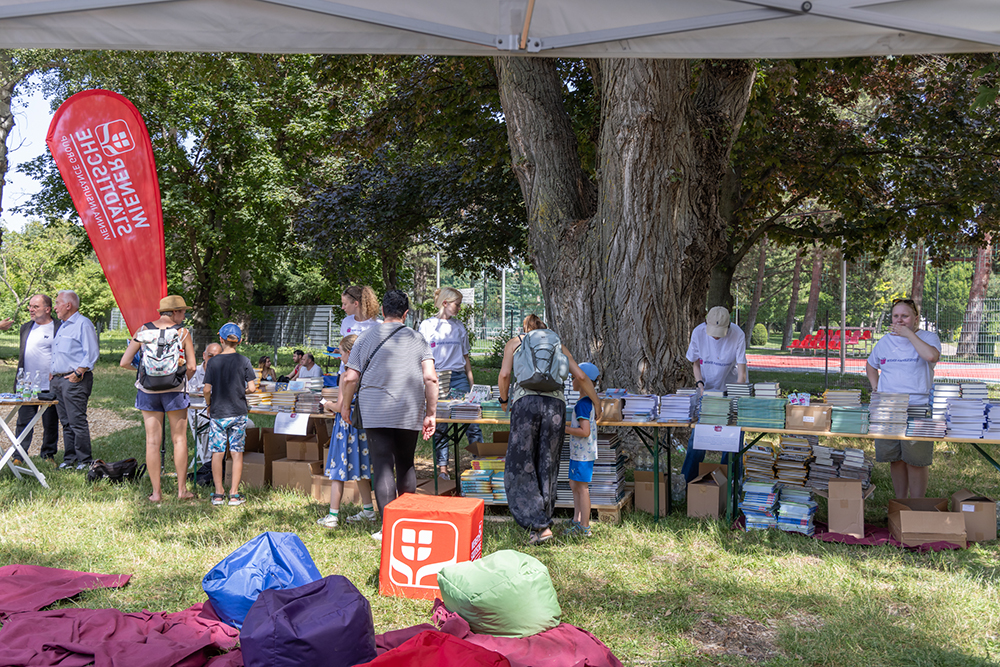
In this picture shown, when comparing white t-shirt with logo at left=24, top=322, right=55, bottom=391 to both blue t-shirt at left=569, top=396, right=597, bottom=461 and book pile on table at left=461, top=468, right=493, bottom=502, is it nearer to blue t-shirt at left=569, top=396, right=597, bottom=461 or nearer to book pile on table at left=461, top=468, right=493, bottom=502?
book pile on table at left=461, top=468, right=493, bottom=502

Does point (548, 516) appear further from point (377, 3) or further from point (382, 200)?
point (382, 200)

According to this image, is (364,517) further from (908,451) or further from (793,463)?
(908,451)

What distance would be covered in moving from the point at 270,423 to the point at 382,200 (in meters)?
6.80

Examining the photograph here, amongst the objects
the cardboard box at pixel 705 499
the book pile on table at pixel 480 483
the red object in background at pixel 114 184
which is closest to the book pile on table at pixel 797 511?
the cardboard box at pixel 705 499

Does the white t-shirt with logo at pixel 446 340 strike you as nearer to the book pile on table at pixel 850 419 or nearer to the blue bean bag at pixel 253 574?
the book pile on table at pixel 850 419

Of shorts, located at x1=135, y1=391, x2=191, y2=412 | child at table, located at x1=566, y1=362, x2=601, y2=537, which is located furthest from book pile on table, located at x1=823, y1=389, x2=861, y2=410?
shorts, located at x1=135, y1=391, x2=191, y2=412

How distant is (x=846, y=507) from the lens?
564cm

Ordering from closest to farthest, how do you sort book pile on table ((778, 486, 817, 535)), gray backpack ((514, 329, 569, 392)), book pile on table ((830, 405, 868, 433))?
1. gray backpack ((514, 329, 569, 392))
2. book pile on table ((830, 405, 868, 433))
3. book pile on table ((778, 486, 817, 535))

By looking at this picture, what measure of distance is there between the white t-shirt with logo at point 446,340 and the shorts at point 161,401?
2.40m

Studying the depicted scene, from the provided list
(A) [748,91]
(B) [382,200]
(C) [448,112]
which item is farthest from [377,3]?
(B) [382,200]

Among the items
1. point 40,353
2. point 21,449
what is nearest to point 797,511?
point 21,449

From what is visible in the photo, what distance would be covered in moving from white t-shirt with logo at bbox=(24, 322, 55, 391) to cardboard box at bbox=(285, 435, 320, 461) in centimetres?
285

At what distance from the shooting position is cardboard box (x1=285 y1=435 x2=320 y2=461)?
23.2 feet

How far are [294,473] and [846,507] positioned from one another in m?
4.59
